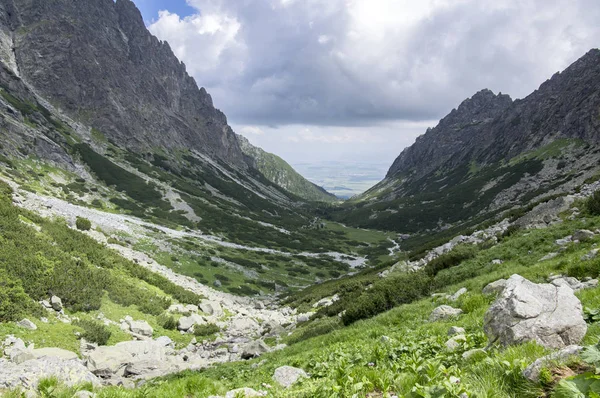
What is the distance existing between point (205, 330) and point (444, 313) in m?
18.8

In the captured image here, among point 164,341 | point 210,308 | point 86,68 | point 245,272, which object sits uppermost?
point 86,68

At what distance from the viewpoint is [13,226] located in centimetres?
2412

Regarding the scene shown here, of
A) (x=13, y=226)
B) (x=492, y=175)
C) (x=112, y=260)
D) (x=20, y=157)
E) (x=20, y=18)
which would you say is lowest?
(x=112, y=260)

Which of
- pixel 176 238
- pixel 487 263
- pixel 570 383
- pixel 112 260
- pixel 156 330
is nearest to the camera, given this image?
pixel 570 383

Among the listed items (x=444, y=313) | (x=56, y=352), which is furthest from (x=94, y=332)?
(x=444, y=313)

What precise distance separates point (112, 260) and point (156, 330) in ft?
35.2

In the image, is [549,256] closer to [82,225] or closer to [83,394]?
[83,394]

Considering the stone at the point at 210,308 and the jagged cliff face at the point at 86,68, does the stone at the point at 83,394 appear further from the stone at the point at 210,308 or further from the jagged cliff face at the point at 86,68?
the jagged cliff face at the point at 86,68

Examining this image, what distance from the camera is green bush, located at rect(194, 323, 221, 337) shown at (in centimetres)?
2433

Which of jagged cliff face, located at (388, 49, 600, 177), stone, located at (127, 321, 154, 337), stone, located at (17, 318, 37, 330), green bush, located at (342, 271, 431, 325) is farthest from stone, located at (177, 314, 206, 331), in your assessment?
jagged cliff face, located at (388, 49, 600, 177)

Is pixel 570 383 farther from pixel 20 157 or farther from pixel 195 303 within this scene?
pixel 20 157

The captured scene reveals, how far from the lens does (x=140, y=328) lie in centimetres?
2169

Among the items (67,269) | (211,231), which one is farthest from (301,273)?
(67,269)

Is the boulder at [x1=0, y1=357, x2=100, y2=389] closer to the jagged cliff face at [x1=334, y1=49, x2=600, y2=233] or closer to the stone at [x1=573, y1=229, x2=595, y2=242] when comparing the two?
the stone at [x1=573, y1=229, x2=595, y2=242]
